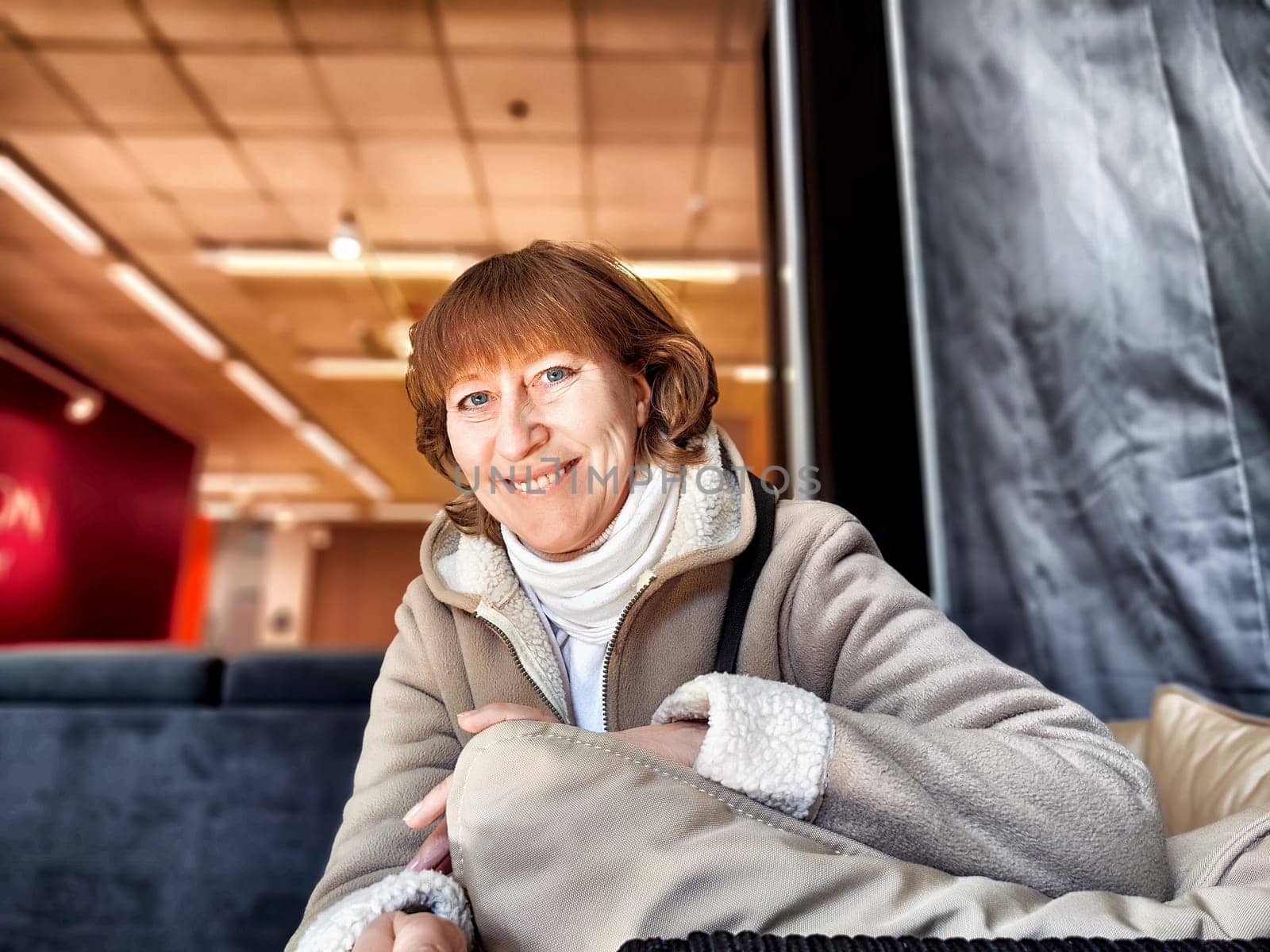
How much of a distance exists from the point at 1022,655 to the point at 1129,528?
547mm

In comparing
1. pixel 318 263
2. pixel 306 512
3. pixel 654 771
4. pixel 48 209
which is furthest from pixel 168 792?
pixel 306 512

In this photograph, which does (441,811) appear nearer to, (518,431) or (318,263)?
(518,431)

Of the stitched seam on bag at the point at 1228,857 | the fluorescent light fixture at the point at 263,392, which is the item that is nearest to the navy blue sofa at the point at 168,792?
the stitched seam on bag at the point at 1228,857

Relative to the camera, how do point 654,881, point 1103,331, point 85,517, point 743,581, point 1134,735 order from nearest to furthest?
point 654,881, point 743,581, point 1134,735, point 1103,331, point 85,517

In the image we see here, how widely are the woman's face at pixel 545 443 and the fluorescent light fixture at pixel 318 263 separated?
17.4ft

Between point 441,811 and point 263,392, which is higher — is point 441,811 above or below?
below

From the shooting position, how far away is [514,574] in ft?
3.21

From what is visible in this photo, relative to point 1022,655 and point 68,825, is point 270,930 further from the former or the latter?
point 1022,655

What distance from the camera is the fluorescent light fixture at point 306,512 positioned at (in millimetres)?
15156

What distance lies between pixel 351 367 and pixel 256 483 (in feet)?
19.2

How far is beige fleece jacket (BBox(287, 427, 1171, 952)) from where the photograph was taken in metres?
0.71

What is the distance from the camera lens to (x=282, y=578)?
16344mm

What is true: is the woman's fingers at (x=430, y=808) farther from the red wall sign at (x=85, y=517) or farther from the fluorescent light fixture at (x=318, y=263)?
the red wall sign at (x=85, y=517)

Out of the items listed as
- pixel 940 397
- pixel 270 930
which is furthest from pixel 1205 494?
pixel 270 930
